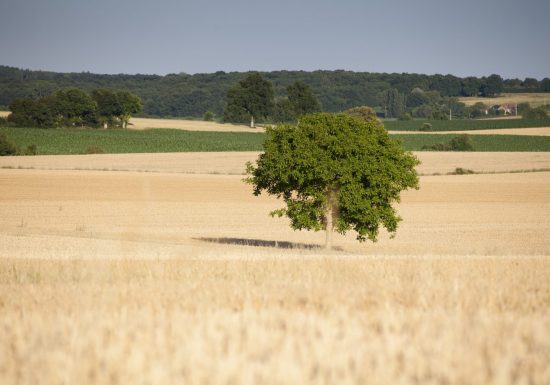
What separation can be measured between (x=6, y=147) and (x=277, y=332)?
96.2 meters

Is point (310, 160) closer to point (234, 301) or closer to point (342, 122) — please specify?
point (342, 122)

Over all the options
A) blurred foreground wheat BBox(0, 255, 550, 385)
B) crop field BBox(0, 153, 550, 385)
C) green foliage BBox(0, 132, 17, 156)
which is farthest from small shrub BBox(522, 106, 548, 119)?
blurred foreground wheat BBox(0, 255, 550, 385)

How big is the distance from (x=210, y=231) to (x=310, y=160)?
11.3 meters

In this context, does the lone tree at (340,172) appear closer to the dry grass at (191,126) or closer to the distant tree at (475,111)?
the dry grass at (191,126)

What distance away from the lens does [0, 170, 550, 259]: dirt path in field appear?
109ft

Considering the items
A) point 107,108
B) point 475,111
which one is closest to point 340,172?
point 107,108

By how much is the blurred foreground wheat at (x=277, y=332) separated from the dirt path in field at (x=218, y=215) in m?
17.6

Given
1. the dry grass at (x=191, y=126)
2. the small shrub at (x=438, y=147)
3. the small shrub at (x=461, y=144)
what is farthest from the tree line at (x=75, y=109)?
the small shrub at (x=461, y=144)

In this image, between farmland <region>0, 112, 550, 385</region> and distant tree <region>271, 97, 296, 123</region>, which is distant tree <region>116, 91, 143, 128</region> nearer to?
distant tree <region>271, 97, 296, 123</region>

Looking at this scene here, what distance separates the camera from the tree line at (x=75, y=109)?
422 ft

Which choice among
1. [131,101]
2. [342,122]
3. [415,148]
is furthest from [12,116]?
[342,122]

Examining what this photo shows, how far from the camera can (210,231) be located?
142ft

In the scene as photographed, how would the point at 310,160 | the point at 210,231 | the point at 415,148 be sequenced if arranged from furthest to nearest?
the point at 415,148 < the point at 210,231 < the point at 310,160

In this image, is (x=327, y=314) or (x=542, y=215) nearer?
(x=327, y=314)
